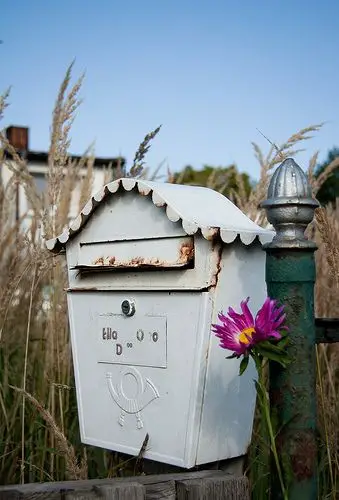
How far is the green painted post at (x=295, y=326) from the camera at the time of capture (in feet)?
4.48

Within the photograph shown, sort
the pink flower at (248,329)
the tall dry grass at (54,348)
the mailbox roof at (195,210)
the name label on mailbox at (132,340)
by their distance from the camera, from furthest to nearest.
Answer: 1. the tall dry grass at (54,348)
2. the name label on mailbox at (132,340)
3. the mailbox roof at (195,210)
4. the pink flower at (248,329)

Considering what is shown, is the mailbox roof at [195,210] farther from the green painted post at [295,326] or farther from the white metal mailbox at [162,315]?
the green painted post at [295,326]

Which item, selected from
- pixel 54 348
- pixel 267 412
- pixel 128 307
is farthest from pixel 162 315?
pixel 54 348

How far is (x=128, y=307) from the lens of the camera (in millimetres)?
1669

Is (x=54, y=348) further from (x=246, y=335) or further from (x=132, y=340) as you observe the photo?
(x=246, y=335)

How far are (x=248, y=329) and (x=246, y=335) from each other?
0.5 inches

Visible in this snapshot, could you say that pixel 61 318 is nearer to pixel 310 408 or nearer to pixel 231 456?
pixel 231 456

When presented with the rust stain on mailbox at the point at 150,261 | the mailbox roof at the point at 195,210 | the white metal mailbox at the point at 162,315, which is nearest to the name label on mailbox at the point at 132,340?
the white metal mailbox at the point at 162,315

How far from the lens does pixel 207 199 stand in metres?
1.69

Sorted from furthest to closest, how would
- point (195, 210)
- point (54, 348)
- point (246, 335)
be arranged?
1. point (54, 348)
2. point (195, 210)
3. point (246, 335)

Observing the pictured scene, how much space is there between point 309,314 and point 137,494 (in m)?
0.50

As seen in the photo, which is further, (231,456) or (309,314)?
(231,456)

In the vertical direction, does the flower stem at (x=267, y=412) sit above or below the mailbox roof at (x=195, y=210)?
below

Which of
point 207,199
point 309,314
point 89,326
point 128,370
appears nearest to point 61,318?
point 89,326
